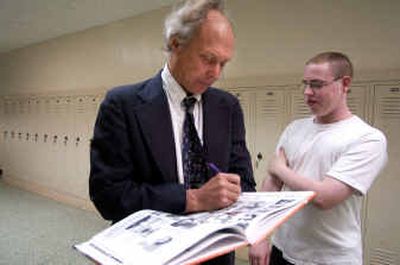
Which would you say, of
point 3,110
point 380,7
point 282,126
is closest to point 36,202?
point 3,110

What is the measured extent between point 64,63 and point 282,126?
3405mm

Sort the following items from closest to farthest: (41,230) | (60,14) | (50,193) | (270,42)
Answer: (270,42) < (41,230) < (60,14) < (50,193)

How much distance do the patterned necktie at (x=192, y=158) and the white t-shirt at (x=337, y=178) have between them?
56 cm

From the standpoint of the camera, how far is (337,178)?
1117mm

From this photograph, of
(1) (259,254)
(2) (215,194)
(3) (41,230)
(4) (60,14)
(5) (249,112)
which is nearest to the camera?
(2) (215,194)

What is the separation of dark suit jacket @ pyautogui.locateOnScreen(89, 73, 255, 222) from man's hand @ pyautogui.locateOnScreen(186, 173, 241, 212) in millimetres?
23

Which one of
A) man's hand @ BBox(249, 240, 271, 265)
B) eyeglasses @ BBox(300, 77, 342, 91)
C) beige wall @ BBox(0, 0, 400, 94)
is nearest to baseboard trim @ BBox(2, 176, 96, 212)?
beige wall @ BBox(0, 0, 400, 94)

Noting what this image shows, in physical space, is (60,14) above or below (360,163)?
above

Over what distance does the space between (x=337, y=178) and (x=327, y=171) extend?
77 millimetres

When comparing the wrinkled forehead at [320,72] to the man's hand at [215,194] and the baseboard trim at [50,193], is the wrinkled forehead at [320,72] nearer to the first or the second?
the man's hand at [215,194]

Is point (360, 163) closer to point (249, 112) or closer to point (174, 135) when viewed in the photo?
point (174, 135)

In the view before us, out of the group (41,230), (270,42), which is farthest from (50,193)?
(270,42)

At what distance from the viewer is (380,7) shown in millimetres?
2064

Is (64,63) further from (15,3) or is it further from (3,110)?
(3,110)
